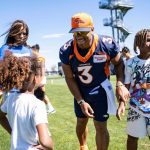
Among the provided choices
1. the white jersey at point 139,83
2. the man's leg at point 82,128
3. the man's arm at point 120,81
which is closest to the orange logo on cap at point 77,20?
the man's arm at point 120,81

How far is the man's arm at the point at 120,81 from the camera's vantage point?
532 cm

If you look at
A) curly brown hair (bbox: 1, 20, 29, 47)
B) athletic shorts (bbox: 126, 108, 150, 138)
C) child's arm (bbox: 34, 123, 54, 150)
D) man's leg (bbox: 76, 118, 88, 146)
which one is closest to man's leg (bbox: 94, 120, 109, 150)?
man's leg (bbox: 76, 118, 88, 146)

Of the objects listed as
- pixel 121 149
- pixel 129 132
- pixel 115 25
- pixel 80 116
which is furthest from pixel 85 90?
pixel 115 25

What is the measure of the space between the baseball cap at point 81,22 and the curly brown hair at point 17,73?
6.36 ft

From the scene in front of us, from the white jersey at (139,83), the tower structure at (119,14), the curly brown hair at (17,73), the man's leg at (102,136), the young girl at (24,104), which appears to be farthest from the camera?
the tower structure at (119,14)

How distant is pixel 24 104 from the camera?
A: 3547 mm

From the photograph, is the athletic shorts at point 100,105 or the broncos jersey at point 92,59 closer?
the broncos jersey at point 92,59

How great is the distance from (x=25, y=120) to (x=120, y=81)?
2389 mm

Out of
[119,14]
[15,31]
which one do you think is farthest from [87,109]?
[119,14]

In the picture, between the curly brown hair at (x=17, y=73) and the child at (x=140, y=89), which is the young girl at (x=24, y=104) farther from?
the child at (x=140, y=89)

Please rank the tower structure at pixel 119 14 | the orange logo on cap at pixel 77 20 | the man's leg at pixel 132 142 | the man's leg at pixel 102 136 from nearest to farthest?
the man's leg at pixel 132 142 < the orange logo on cap at pixel 77 20 < the man's leg at pixel 102 136 < the tower structure at pixel 119 14

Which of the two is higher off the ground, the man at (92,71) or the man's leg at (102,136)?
the man at (92,71)

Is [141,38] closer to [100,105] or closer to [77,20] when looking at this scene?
[77,20]

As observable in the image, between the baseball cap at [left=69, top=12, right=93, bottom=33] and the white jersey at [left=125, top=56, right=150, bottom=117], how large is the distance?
72 centimetres
